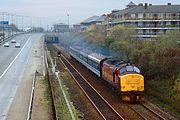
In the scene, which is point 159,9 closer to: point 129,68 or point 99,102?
point 129,68

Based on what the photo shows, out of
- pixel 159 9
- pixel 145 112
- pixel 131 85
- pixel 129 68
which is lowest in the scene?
pixel 145 112

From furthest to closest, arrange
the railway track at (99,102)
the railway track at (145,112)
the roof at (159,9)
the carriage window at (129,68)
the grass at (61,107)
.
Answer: the roof at (159,9) < the carriage window at (129,68) < the railway track at (99,102) < the railway track at (145,112) < the grass at (61,107)

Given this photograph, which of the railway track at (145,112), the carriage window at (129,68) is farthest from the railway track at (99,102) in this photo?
the carriage window at (129,68)

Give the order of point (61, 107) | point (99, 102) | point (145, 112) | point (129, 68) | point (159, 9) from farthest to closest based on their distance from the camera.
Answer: point (159, 9)
point (99, 102)
point (129, 68)
point (61, 107)
point (145, 112)

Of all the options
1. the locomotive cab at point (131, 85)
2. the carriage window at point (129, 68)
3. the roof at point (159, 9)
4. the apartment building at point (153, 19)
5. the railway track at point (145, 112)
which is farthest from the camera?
the roof at point (159, 9)

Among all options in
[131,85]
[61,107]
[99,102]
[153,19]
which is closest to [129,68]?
[131,85]

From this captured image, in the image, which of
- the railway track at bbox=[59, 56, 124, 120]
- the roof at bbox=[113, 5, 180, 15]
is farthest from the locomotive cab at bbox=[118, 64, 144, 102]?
the roof at bbox=[113, 5, 180, 15]

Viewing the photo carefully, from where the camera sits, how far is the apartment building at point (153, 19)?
286ft

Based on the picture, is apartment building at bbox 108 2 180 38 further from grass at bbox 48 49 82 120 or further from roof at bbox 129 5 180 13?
grass at bbox 48 49 82 120

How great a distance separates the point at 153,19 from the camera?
9056cm

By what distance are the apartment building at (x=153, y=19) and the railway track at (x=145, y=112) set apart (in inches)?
2302

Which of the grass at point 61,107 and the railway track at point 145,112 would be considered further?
the railway track at point 145,112

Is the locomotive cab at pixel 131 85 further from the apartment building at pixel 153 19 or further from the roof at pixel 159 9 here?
the roof at pixel 159 9

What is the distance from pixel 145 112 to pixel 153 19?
221ft
